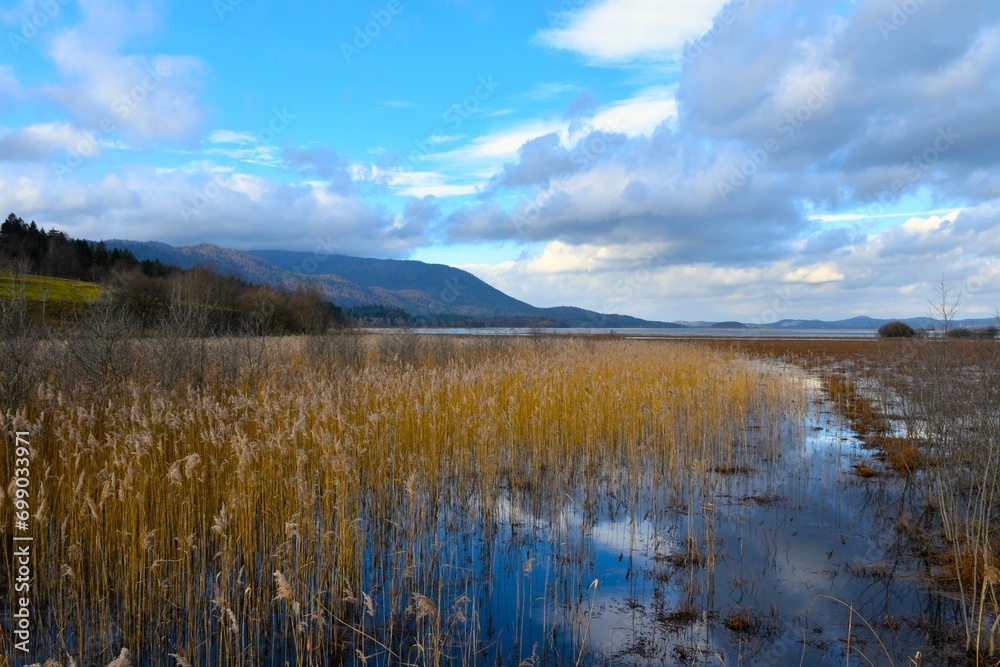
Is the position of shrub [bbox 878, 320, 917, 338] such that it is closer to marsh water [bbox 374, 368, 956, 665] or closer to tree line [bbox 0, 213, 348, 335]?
tree line [bbox 0, 213, 348, 335]

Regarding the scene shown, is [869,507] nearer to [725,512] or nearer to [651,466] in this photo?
[725,512]

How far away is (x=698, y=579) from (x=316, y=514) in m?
4.95

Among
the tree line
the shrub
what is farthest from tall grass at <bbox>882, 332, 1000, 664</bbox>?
the shrub

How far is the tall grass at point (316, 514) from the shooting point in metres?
5.08

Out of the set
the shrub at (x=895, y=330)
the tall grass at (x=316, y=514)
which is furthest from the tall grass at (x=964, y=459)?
the shrub at (x=895, y=330)

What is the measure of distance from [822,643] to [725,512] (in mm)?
3433

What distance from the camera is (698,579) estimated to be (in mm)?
6453

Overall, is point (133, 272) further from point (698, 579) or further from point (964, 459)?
point (964, 459)

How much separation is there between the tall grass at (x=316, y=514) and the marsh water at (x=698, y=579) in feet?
0.22

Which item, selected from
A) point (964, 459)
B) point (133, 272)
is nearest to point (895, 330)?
point (964, 459)

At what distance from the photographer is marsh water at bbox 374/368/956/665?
522 cm

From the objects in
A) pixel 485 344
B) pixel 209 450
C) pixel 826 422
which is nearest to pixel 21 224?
pixel 485 344

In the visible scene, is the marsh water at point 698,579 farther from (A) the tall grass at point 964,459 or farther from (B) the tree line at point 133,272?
(B) the tree line at point 133,272

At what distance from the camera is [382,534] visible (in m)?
7.18
